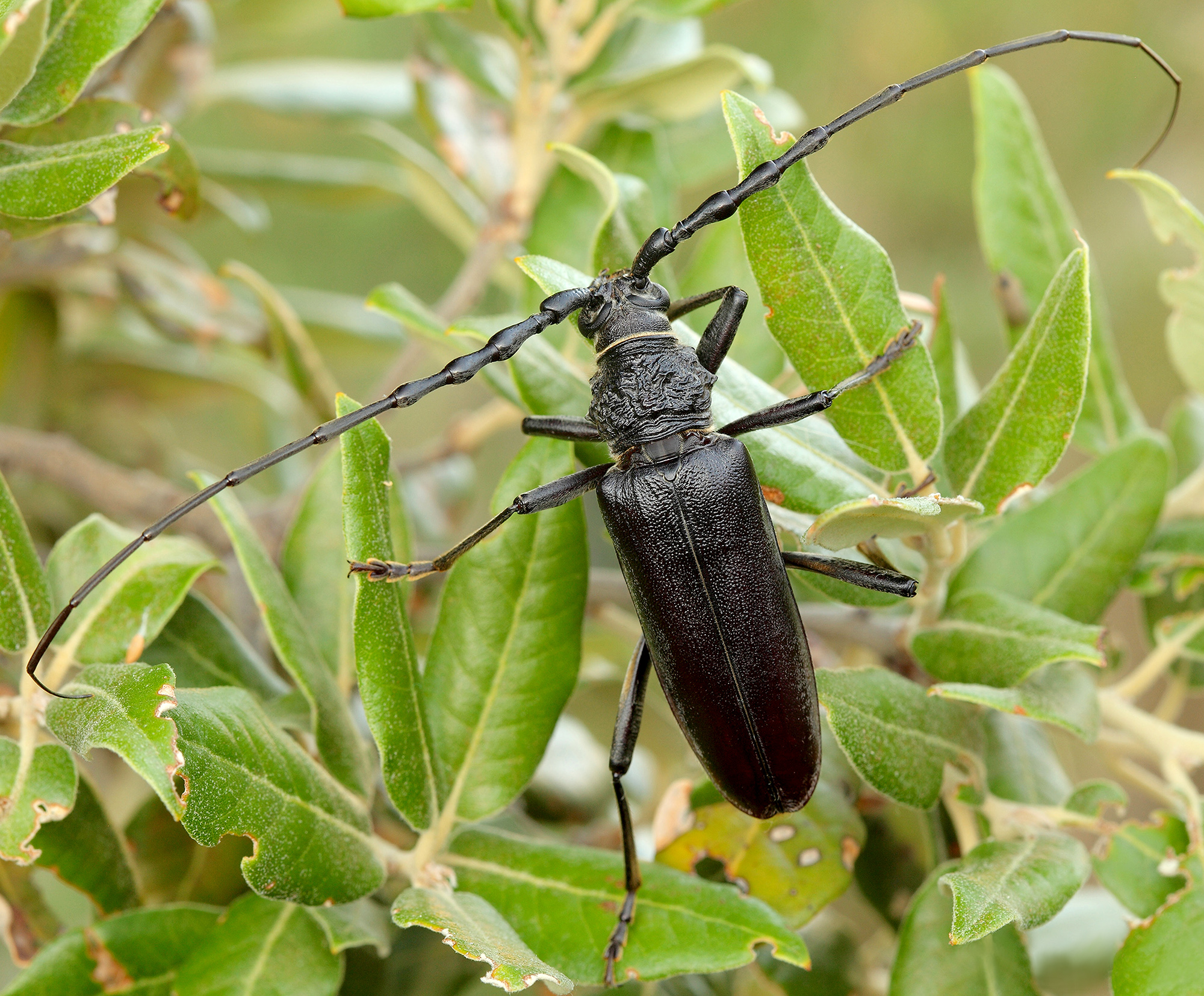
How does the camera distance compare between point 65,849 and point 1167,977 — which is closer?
point 1167,977

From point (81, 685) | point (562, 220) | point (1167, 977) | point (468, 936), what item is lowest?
point (1167, 977)

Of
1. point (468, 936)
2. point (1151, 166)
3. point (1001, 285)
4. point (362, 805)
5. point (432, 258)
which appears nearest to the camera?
point (468, 936)

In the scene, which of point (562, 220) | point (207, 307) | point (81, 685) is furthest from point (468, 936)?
point (207, 307)

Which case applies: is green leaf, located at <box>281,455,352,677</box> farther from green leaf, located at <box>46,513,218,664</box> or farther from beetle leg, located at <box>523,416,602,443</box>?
beetle leg, located at <box>523,416,602,443</box>

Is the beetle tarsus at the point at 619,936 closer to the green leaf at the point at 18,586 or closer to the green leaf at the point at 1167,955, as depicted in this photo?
the green leaf at the point at 1167,955

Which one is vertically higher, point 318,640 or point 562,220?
point 562,220

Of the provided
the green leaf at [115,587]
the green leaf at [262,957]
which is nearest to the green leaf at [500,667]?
the green leaf at [262,957]

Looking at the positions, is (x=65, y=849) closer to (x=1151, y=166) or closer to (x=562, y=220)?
(x=562, y=220)

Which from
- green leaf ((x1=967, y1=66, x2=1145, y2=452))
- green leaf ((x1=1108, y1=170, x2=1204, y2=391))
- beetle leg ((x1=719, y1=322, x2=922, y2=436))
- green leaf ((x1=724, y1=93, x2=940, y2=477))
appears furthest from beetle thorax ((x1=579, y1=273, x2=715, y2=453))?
green leaf ((x1=1108, y1=170, x2=1204, y2=391))
